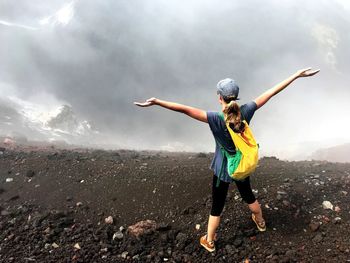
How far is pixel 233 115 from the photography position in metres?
3.92

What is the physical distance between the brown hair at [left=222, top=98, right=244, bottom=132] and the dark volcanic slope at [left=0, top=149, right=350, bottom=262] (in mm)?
1629

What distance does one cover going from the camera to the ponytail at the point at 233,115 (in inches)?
153

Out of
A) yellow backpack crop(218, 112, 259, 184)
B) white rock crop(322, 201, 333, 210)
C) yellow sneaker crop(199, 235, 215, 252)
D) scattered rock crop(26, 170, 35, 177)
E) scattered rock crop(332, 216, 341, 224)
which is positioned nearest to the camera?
yellow backpack crop(218, 112, 259, 184)

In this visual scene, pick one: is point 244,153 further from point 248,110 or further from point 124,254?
point 124,254

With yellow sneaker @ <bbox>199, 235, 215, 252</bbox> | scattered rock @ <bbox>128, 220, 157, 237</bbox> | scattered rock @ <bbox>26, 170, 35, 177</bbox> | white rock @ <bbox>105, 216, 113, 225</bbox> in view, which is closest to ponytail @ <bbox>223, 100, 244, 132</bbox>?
yellow sneaker @ <bbox>199, 235, 215, 252</bbox>

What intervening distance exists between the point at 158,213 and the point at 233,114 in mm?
2453

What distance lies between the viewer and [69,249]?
502 centimetres

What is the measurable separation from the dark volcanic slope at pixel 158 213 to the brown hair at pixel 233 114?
5.34ft

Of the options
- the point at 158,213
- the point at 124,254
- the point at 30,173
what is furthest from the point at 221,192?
the point at 30,173

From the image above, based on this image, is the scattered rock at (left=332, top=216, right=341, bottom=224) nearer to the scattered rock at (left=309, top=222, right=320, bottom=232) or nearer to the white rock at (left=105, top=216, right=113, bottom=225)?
the scattered rock at (left=309, top=222, right=320, bottom=232)

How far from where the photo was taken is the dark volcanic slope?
4.77 m

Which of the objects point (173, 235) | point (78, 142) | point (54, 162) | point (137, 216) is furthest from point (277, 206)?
point (78, 142)

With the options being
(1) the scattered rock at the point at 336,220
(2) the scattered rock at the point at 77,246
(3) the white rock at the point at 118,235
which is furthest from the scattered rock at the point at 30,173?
(1) the scattered rock at the point at 336,220

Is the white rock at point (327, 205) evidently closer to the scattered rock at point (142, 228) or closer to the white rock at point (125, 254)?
the scattered rock at point (142, 228)
